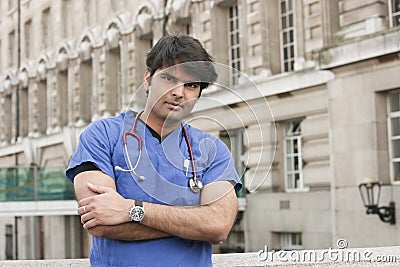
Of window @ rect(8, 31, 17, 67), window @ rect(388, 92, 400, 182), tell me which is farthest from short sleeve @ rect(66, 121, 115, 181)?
window @ rect(8, 31, 17, 67)

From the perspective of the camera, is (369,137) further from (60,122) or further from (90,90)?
(60,122)

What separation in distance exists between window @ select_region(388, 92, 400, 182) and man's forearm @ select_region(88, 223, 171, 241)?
27.4ft

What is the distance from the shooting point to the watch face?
79.4 inches

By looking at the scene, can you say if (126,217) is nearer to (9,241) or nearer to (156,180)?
(156,180)

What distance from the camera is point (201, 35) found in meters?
14.3

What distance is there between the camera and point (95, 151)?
6.77 ft

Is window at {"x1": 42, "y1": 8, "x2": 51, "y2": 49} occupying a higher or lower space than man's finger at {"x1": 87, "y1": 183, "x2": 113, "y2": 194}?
higher

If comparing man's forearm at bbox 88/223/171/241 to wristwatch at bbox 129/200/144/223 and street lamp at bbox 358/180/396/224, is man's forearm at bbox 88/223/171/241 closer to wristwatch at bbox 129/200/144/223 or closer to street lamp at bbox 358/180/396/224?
wristwatch at bbox 129/200/144/223

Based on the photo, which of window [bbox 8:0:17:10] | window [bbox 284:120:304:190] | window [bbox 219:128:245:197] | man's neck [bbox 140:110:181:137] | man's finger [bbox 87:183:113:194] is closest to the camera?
man's finger [bbox 87:183:113:194]

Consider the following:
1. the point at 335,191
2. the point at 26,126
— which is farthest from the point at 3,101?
the point at 335,191

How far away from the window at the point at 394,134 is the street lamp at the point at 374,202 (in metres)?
0.31

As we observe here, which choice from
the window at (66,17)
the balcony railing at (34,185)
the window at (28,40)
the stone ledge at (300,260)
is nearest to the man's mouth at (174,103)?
the stone ledge at (300,260)

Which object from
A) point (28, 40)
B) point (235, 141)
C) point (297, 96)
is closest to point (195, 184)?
point (235, 141)

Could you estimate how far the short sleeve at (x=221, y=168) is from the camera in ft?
7.11
